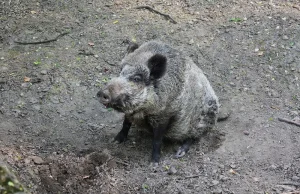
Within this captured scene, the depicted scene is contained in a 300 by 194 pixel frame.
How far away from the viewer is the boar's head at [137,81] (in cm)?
576

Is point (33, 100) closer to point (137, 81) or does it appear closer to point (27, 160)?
point (27, 160)

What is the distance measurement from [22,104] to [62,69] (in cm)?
110

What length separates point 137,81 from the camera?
5977 millimetres

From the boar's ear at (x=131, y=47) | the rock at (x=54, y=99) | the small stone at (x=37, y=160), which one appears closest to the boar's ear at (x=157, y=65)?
the boar's ear at (x=131, y=47)

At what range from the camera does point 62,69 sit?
8.12 m

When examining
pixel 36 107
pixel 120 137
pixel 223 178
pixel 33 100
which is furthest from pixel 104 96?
pixel 33 100

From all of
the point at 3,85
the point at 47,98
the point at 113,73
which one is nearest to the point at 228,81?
the point at 113,73

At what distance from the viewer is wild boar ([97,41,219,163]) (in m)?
5.89

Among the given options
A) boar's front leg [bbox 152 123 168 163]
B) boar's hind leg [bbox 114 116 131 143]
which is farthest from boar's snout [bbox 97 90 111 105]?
boar's hind leg [bbox 114 116 131 143]

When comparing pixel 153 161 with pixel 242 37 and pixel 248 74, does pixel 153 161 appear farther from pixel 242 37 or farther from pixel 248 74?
pixel 242 37

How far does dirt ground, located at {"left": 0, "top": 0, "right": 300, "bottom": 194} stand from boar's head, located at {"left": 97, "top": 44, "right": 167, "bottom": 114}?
927 millimetres

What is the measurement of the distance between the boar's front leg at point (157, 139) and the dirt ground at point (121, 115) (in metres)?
0.12

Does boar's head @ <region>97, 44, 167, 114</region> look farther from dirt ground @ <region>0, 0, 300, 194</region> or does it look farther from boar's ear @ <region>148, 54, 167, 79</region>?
dirt ground @ <region>0, 0, 300, 194</region>

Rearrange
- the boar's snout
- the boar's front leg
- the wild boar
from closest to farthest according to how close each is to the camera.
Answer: the boar's snout < the wild boar < the boar's front leg
